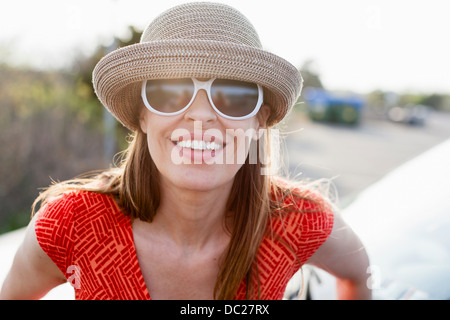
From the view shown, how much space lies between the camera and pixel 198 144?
1458 millimetres

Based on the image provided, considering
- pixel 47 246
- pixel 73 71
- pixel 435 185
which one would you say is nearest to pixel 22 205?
pixel 73 71

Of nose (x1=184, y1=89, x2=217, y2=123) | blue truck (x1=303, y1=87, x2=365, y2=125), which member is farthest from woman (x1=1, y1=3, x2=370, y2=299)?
blue truck (x1=303, y1=87, x2=365, y2=125)

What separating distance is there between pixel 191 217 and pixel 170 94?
0.61 meters

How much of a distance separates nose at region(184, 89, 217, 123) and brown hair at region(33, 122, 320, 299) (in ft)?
1.44

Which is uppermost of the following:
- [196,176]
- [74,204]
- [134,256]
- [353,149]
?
[196,176]

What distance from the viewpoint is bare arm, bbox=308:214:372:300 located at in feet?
5.81

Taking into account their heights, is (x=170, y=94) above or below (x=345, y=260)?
above

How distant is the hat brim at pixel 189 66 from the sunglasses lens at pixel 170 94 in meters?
0.04

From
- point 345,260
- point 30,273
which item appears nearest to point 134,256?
point 30,273

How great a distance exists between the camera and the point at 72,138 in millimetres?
6449

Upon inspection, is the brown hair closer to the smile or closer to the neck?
the neck

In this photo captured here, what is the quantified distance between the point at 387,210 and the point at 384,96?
93.3 ft

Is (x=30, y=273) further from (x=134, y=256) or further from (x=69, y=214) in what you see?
(x=134, y=256)

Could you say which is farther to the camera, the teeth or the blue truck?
the blue truck
